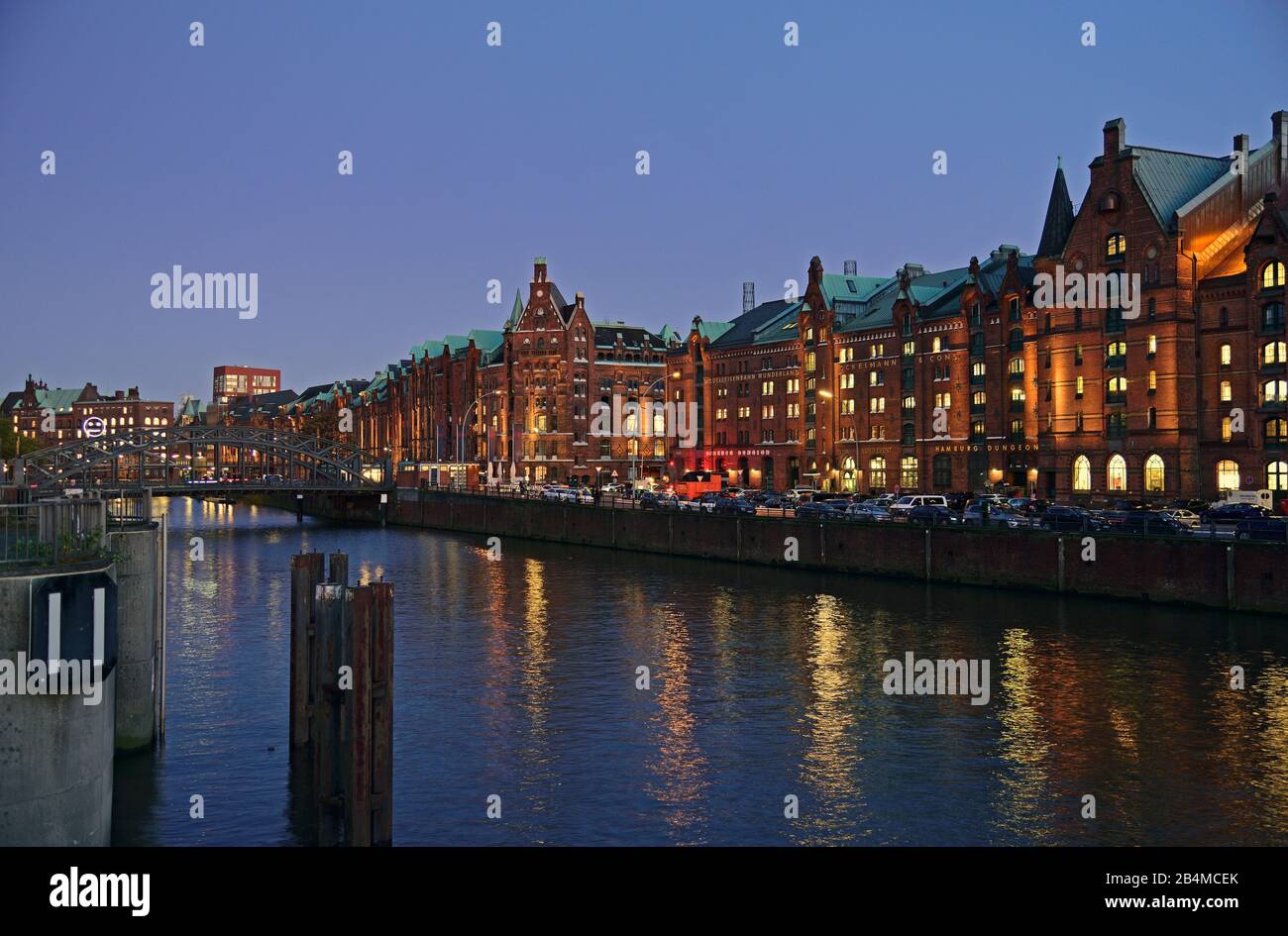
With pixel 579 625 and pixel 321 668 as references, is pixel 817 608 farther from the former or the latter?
pixel 321 668

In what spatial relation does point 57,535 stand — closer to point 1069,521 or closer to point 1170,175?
point 1069,521

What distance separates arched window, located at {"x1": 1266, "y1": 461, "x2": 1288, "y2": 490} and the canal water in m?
26.1

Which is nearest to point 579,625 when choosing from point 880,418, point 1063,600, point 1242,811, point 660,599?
point 660,599

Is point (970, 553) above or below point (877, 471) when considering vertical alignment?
below

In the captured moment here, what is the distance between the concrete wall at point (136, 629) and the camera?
23844 mm

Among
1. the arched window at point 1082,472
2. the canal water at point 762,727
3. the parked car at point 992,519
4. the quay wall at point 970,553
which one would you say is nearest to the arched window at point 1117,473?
the arched window at point 1082,472

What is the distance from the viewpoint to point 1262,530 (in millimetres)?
44094

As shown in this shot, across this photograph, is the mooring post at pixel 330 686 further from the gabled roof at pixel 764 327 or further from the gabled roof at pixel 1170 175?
the gabled roof at pixel 764 327

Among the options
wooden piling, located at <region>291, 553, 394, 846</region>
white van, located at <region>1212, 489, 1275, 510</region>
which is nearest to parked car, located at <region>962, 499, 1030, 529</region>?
white van, located at <region>1212, 489, 1275, 510</region>

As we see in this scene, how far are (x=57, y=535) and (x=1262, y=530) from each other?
136 feet

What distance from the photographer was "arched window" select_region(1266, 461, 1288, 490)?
2672 inches

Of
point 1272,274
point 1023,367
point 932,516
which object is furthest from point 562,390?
point 932,516
